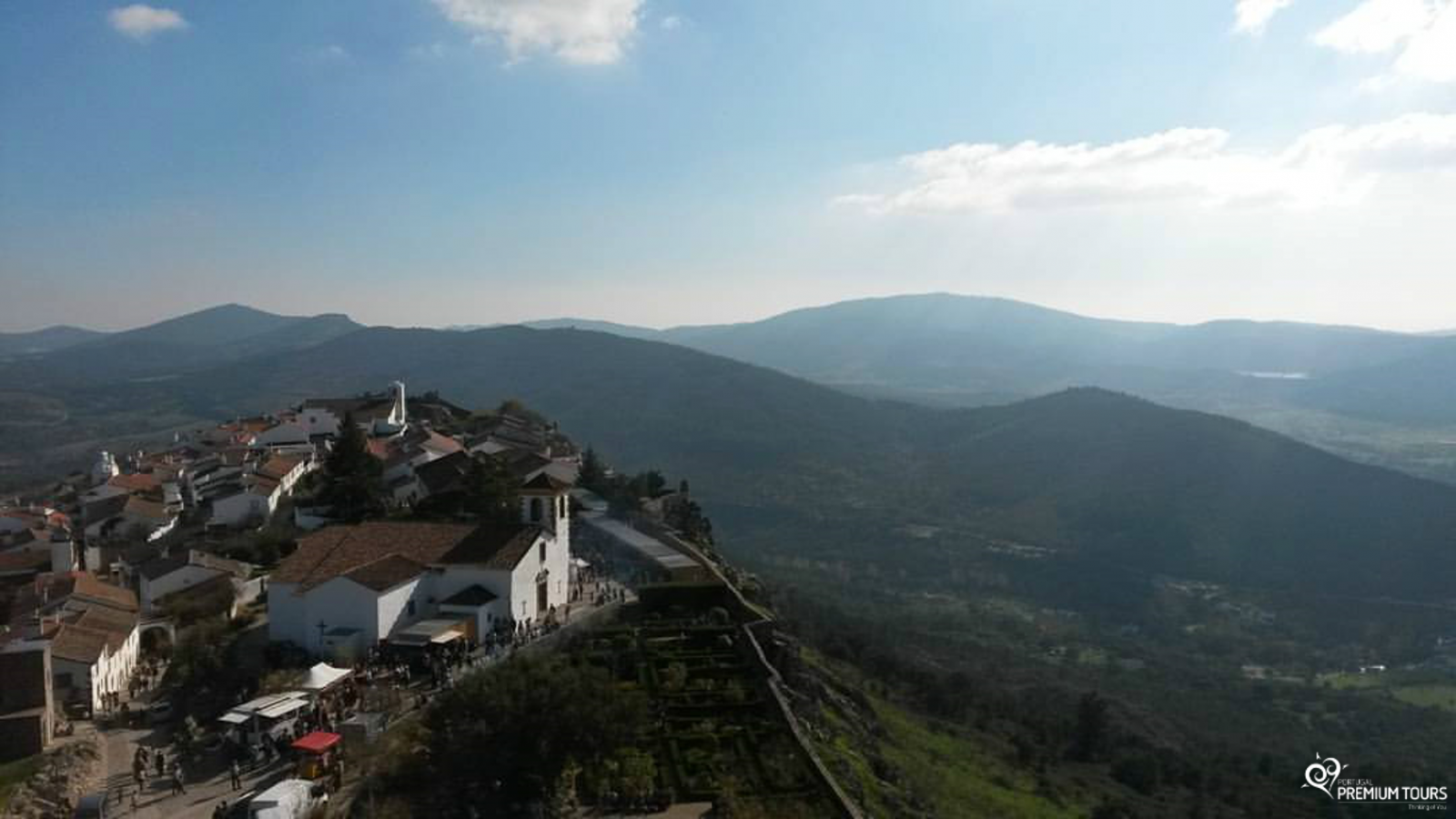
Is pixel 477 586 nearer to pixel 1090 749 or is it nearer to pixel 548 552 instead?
pixel 548 552

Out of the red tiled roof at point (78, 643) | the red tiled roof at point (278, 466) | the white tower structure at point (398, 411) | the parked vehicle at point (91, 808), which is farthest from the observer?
the white tower structure at point (398, 411)

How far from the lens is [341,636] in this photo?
880 inches

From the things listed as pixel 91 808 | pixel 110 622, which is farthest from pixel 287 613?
pixel 91 808

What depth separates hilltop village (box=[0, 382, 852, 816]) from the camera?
17.2 metres

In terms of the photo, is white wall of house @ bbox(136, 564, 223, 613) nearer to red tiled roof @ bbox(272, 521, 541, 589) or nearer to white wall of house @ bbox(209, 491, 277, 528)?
red tiled roof @ bbox(272, 521, 541, 589)

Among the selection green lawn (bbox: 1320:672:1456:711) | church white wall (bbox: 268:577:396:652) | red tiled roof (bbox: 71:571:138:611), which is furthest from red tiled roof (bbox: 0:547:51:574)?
green lawn (bbox: 1320:672:1456:711)

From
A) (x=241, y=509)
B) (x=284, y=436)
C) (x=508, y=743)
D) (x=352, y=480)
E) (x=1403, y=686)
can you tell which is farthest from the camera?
(x=1403, y=686)

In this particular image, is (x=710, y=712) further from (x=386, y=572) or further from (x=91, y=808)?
(x=91, y=808)

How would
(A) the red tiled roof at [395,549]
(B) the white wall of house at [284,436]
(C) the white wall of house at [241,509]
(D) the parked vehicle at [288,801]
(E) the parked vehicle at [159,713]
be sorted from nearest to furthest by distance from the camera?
1. (D) the parked vehicle at [288,801]
2. (E) the parked vehicle at [159,713]
3. (A) the red tiled roof at [395,549]
4. (C) the white wall of house at [241,509]
5. (B) the white wall of house at [284,436]

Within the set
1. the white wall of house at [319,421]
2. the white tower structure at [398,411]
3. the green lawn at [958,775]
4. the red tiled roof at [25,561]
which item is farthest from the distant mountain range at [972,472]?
the red tiled roof at [25,561]

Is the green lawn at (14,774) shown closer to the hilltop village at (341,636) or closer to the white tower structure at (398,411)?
the hilltop village at (341,636)

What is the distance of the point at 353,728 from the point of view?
58.2 feet

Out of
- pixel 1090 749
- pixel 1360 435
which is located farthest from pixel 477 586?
pixel 1360 435

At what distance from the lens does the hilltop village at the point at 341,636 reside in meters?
17.2
